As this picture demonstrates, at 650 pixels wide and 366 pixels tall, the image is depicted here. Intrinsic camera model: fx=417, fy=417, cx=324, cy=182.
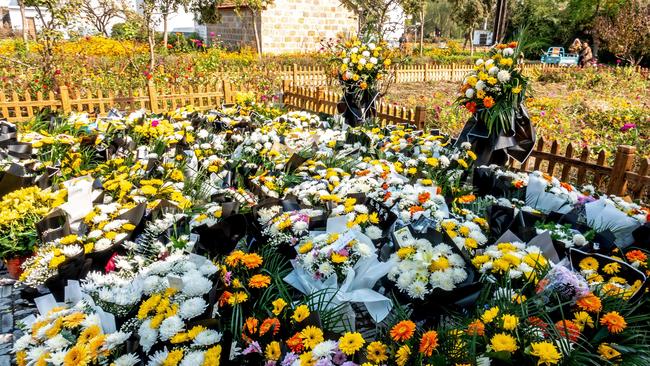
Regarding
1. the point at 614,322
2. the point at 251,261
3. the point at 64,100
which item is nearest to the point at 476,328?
the point at 614,322

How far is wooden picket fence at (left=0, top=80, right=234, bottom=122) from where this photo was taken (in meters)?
6.80

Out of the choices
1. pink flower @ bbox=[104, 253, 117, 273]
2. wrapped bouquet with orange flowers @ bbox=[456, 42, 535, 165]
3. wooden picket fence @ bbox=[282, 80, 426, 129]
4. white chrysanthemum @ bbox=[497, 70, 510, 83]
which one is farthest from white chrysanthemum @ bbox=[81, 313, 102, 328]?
wooden picket fence @ bbox=[282, 80, 426, 129]

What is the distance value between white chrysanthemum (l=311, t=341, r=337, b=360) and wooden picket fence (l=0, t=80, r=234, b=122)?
22.7ft

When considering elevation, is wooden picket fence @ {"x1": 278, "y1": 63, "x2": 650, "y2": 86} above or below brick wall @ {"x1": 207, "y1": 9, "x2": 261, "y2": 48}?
below

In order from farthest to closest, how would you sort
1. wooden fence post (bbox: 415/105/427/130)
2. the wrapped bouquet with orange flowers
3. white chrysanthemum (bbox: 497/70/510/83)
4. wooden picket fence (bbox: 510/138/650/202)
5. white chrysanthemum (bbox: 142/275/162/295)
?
1. wooden fence post (bbox: 415/105/427/130)
2. wooden picket fence (bbox: 510/138/650/202)
3. the wrapped bouquet with orange flowers
4. white chrysanthemum (bbox: 497/70/510/83)
5. white chrysanthemum (bbox: 142/275/162/295)

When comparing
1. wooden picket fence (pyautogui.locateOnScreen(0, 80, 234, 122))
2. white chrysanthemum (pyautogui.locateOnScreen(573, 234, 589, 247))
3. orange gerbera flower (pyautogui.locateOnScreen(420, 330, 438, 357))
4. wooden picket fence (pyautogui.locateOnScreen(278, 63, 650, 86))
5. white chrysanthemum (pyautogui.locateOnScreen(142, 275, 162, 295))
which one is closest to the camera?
orange gerbera flower (pyautogui.locateOnScreen(420, 330, 438, 357))

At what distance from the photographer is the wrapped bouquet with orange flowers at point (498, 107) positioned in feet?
12.0

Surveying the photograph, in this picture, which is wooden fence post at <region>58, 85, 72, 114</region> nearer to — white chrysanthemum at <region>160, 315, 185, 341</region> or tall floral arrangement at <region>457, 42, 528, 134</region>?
tall floral arrangement at <region>457, 42, 528, 134</region>

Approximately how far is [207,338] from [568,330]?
117cm

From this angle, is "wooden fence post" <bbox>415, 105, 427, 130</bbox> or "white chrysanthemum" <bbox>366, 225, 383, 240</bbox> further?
"wooden fence post" <bbox>415, 105, 427, 130</bbox>

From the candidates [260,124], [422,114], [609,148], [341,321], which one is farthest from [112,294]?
[609,148]

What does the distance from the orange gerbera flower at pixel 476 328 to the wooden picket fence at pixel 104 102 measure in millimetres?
7211

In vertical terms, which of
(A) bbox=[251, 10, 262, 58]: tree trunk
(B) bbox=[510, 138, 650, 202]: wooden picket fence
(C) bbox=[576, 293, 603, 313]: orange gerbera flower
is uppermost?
(A) bbox=[251, 10, 262, 58]: tree trunk

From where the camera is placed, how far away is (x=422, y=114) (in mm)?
5613
